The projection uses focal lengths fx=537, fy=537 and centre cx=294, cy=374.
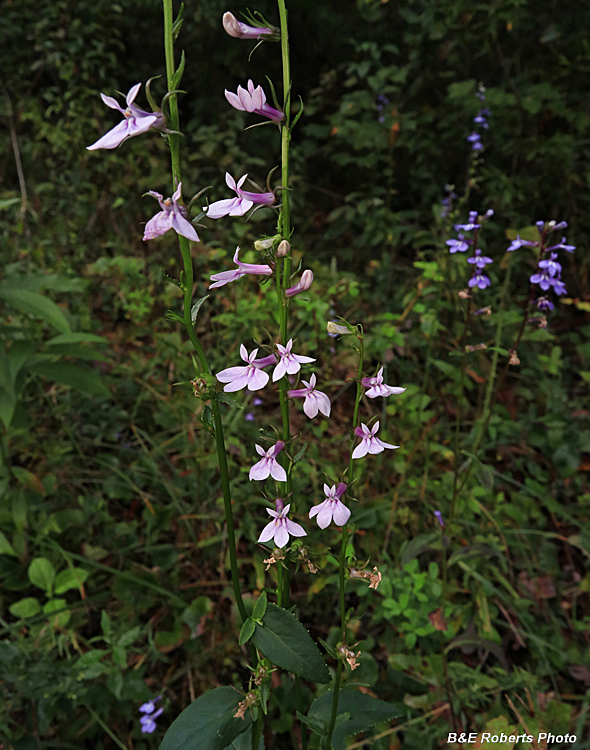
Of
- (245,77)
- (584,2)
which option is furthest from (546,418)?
(245,77)

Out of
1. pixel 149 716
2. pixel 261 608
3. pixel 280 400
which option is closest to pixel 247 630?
pixel 261 608

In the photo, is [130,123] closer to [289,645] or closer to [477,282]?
[289,645]

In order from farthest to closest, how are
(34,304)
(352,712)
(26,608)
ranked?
(34,304) → (26,608) → (352,712)

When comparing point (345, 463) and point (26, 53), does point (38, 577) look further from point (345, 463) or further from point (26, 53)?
point (26, 53)

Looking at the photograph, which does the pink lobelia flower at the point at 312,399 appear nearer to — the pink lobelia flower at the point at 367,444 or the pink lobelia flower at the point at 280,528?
the pink lobelia flower at the point at 367,444

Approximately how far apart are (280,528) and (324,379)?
65.0 inches

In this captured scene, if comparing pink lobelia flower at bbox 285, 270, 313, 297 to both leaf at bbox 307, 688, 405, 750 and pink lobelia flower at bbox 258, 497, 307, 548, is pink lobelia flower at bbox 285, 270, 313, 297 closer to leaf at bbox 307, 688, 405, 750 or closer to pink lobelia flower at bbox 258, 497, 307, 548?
pink lobelia flower at bbox 258, 497, 307, 548

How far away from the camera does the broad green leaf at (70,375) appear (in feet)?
6.81

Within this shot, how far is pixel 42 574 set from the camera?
186 cm

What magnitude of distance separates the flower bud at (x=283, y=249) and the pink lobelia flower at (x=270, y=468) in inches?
12.6

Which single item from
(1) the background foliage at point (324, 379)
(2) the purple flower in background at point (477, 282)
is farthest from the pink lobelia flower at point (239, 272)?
(2) the purple flower in background at point (477, 282)

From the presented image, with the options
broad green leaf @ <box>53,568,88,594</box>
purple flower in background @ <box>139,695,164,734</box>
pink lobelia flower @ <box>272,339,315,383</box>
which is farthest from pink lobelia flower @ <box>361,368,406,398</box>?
broad green leaf @ <box>53,568,88,594</box>

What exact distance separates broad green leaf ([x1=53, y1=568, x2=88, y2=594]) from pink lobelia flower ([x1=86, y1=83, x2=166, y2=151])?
1.59 metres

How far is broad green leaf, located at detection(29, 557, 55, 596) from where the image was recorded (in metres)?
1.85
